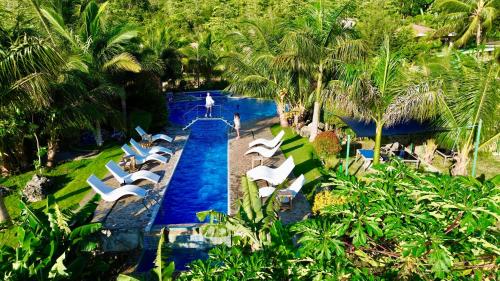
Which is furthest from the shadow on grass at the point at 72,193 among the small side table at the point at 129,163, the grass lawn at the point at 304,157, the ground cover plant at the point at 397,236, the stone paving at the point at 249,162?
the ground cover plant at the point at 397,236

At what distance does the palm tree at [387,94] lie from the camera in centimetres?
1048

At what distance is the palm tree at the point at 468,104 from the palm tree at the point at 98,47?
39.2 feet

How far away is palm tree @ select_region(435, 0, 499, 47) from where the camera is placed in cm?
2145

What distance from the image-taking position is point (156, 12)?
164ft

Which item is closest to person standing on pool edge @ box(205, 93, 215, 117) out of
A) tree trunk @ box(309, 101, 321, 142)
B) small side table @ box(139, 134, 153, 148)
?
small side table @ box(139, 134, 153, 148)

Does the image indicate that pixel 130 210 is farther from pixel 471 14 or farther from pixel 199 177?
pixel 471 14

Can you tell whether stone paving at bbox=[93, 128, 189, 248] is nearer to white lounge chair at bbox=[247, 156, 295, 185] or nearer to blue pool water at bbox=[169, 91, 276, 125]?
white lounge chair at bbox=[247, 156, 295, 185]

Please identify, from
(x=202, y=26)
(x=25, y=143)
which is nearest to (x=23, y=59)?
(x=25, y=143)

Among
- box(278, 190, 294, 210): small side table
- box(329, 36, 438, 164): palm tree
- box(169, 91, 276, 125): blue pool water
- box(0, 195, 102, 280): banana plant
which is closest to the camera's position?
box(0, 195, 102, 280): banana plant

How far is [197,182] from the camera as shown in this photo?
13891mm

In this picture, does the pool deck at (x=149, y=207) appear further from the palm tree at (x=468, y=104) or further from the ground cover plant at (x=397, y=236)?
the ground cover plant at (x=397, y=236)

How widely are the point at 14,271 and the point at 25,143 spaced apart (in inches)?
392

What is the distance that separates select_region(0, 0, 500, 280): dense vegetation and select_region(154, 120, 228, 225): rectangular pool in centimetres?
308

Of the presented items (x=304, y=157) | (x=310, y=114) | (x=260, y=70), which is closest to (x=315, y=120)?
(x=304, y=157)
